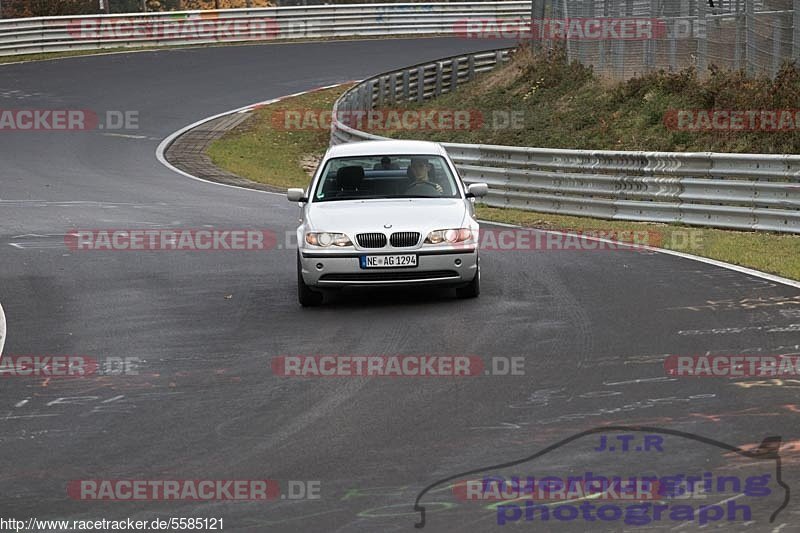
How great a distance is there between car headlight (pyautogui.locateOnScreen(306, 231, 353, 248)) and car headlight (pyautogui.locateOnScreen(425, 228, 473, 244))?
30.0 inches

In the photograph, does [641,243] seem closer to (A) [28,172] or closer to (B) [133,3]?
(A) [28,172]

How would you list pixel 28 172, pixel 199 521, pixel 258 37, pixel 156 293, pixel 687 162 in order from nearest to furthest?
pixel 199 521 → pixel 156 293 → pixel 687 162 → pixel 28 172 → pixel 258 37

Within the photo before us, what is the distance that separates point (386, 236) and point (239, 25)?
38551 mm

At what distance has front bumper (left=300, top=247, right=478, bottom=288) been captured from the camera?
12.4 m

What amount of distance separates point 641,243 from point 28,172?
14.2 m

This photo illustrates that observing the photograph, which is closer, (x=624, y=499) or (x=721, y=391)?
(x=624, y=499)

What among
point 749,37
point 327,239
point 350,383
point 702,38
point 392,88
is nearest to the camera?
point 350,383

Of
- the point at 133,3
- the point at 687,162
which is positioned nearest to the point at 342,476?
the point at 687,162

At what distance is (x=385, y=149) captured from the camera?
13.9 metres

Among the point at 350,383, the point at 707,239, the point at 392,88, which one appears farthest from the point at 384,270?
the point at 392,88

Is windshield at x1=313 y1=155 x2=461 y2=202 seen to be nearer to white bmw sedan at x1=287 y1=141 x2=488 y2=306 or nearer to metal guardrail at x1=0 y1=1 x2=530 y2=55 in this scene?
white bmw sedan at x1=287 y1=141 x2=488 y2=306

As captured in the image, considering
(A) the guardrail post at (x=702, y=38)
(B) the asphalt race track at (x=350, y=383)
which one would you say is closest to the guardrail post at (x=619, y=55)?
(A) the guardrail post at (x=702, y=38)

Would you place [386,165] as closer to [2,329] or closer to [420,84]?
[2,329]

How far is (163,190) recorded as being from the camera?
79.3ft
